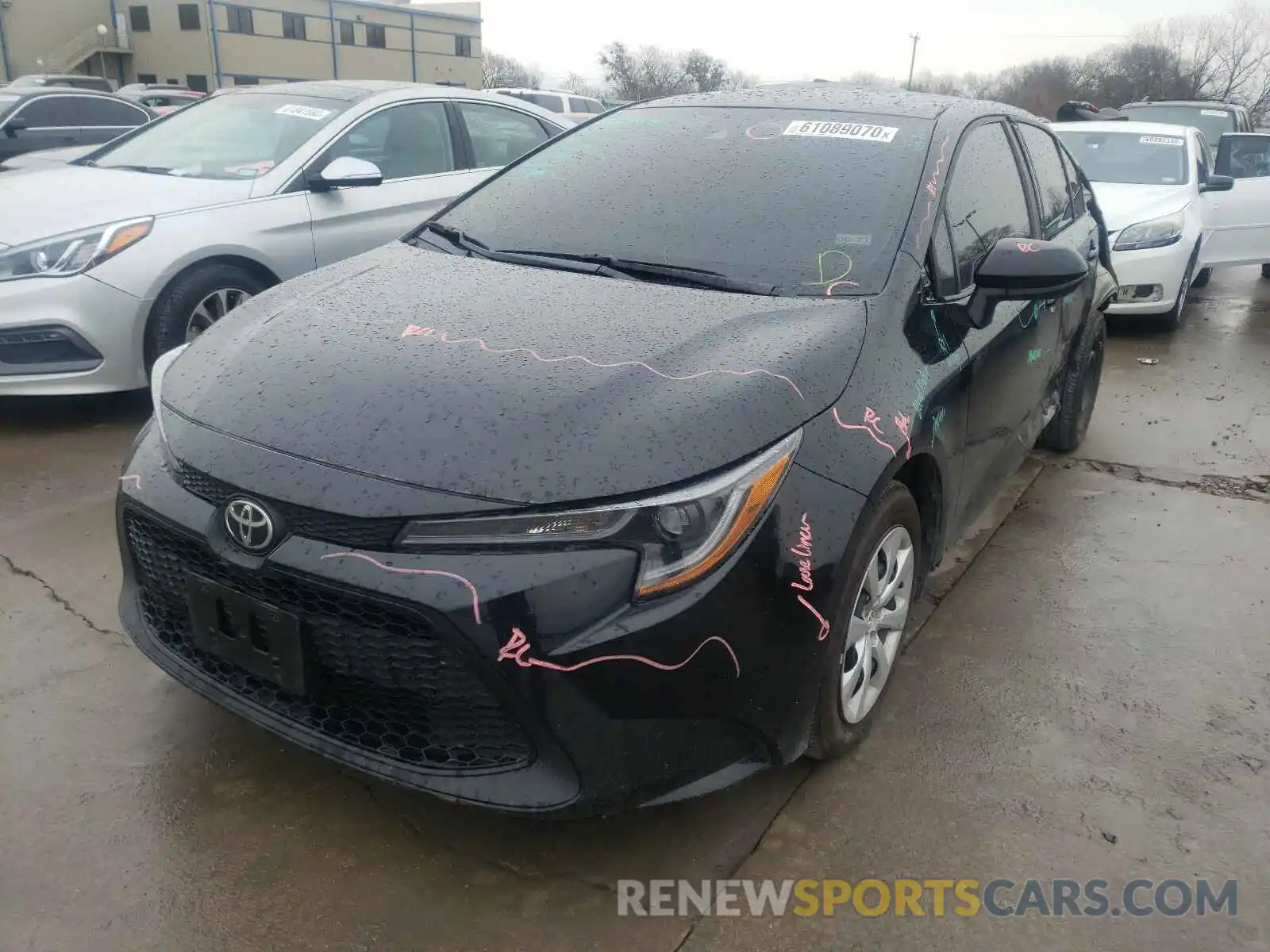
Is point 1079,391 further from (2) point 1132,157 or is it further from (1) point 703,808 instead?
(2) point 1132,157

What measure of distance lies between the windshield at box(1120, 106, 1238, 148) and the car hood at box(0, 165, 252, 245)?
1201 centimetres

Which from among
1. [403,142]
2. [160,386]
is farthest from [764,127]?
[403,142]

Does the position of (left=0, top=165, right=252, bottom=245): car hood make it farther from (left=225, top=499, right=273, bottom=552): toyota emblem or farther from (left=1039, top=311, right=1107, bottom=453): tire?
(left=1039, top=311, right=1107, bottom=453): tire

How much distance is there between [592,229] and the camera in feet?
9.48

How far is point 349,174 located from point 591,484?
136 inches

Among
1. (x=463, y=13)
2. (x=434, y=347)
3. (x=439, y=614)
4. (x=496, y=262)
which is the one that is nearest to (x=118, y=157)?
(x=496, y=262)

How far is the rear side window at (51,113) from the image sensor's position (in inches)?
396

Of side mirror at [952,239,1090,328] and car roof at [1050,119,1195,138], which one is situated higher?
car roof at [1050,119,1195,138]

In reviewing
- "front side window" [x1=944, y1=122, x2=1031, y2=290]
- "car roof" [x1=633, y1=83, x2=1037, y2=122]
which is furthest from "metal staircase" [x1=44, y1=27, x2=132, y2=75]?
"front side window" [x1=944, y1=122, x2=1031, y2=290]

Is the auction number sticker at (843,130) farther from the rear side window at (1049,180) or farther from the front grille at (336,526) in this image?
the front grille at (336,526)

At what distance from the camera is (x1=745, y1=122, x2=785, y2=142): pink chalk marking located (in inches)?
121

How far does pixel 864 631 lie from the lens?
241 centimetres

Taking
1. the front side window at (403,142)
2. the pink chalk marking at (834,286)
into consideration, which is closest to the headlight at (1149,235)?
the front side window at (403,142)

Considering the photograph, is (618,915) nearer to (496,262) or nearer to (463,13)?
(496,262)
